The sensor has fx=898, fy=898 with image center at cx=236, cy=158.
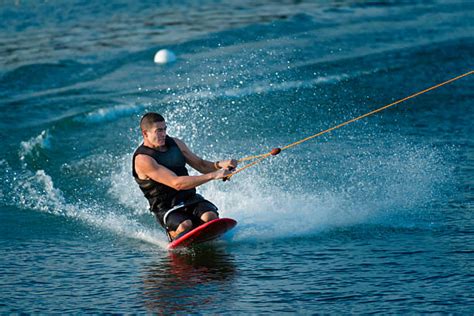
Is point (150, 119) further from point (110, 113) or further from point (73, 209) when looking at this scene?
point (110, 113)

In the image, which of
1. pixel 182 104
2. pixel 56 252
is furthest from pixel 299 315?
pixel 182 104

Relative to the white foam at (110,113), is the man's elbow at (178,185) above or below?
below

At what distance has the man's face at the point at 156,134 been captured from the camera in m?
8.71

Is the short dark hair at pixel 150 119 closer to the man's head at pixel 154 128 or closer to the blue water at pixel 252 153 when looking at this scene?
the man's head at pixel 154 128

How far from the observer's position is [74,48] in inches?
789

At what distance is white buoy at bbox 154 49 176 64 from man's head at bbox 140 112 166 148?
9.65m

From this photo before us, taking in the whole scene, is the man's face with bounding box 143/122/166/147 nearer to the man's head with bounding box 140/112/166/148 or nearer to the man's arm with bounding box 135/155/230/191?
the man's head with bounding box 140/112/166/148

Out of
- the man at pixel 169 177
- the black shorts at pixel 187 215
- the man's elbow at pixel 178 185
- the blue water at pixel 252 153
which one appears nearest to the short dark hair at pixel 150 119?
the man at pixel 169 177

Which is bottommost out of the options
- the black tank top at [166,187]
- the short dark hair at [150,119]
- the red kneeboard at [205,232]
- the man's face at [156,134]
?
the red kneeboard at [205,232]

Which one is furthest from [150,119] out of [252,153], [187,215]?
[252,153]

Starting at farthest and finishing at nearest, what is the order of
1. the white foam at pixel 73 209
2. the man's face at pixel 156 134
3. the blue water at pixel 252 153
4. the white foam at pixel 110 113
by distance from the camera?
the white foam at pixel 110 113, the white foam at pixel 73 209, the man's face at pixel 156 134, the blue water at pixel 252 153

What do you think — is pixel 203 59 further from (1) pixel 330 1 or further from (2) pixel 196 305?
(2) pixel 196 305

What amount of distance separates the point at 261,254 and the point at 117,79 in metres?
9.37

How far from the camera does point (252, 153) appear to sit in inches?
498
